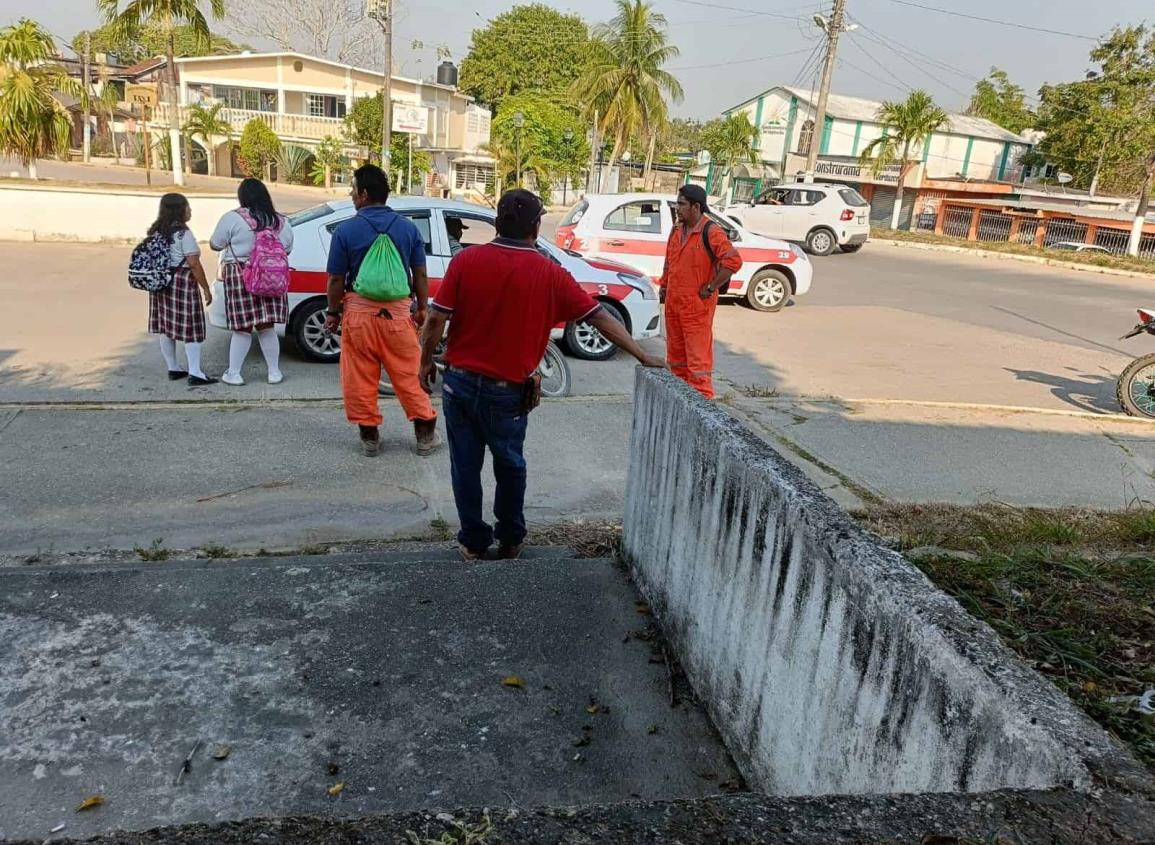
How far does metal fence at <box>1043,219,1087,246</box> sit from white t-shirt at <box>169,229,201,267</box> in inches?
1195

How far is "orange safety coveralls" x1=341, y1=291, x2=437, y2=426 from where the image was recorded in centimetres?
A: 534

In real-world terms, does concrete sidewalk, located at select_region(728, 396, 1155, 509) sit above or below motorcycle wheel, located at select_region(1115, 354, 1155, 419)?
below

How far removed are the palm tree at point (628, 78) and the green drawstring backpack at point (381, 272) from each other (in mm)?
38181

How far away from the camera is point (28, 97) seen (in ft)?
59.5

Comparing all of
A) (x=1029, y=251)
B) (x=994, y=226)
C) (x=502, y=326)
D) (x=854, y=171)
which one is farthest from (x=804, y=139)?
(x=502, y=326)

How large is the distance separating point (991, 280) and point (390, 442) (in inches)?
713

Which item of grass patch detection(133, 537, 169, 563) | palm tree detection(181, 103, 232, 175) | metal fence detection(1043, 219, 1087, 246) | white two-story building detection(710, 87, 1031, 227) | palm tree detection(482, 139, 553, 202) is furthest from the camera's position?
white two-story building detection(710, 87, 1031, 227)

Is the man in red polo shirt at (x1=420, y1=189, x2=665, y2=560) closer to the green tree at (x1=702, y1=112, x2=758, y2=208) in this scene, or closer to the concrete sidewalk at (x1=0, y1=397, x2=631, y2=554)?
the concrete sidewalk at (x1=0, y1=397, x2=631, y2=554)

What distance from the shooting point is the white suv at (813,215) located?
22594 mm

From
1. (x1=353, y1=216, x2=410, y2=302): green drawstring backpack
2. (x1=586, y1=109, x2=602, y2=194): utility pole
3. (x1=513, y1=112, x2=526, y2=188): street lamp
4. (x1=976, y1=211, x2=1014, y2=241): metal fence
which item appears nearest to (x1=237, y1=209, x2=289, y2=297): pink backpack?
(x1=353, y1=216, x2=410, y2=302): green drawstring backpack

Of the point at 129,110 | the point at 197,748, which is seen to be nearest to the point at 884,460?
the point at 197,748

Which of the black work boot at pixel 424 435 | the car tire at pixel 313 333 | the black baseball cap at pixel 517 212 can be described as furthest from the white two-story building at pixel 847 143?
the black baseball cap at pixel 517 212

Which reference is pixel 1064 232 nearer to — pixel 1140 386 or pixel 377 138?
pixel 1140 386

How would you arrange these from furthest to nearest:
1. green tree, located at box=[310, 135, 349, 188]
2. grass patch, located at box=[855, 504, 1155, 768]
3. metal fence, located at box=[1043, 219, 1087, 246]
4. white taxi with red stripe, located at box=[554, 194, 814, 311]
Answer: green tree, located at box=[310, 135, 349, 188]
metal fence, located at box=[1043, 219, 1087, 246]
white taxi with red stripe, located at box=[554, 194, 814, 311]
grass patch, located at box=[855, 504, 1155, 768]
